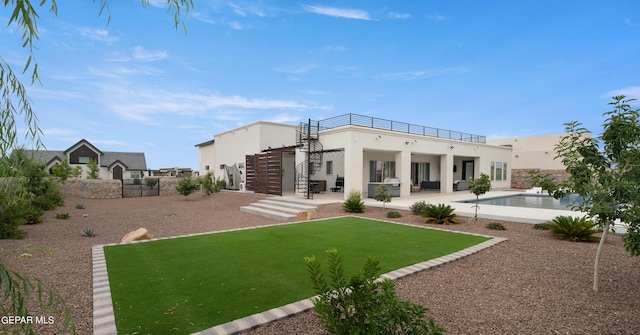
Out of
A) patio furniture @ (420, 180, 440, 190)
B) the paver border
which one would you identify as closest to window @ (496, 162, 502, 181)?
patio furniture @ (420, 180, 440, 190)

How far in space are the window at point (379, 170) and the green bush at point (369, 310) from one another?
18.8m

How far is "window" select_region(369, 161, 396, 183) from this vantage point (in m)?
21.2

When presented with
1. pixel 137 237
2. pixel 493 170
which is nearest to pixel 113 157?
pixel 137 237

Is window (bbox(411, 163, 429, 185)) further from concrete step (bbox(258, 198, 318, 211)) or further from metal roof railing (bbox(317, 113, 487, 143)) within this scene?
concrete step (bbox(258, 198, 318, 211))

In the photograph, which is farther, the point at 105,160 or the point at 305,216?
the point at 105,160

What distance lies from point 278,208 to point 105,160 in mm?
38995

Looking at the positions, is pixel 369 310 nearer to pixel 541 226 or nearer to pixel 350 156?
pixel 541 226

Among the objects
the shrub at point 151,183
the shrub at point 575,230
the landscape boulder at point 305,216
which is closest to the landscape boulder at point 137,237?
the landscape boulder at point 305,216

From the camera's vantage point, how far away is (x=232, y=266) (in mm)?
5430

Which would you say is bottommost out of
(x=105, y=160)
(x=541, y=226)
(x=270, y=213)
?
(x=270, y=213)

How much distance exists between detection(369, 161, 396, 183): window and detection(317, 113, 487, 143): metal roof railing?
3.09 metres

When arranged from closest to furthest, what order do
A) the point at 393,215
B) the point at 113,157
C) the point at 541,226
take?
the point at 541,226, the point at 393,215, the point at 113,157

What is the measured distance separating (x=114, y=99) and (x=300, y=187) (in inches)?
554

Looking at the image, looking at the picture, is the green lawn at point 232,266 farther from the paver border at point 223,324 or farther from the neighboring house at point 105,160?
the neighboring house at point 105,160
